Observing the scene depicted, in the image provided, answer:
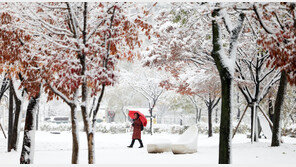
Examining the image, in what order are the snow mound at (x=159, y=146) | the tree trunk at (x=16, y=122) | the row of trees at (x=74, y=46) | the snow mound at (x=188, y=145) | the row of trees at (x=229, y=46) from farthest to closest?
the tree trunk at (x=16, y=122) < the snow mound at (x=159, y=146) < the snow mound at (x=188, y=145) < the row of trees at (x=74, y=46) < the row of trees at (x=229, y=46)

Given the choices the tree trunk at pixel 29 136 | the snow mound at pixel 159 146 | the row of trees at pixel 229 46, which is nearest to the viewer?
the row of trees at pixel 229 46

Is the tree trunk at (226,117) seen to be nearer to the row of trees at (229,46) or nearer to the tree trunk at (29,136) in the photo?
the row of trees at (229,46)

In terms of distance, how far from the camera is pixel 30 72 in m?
6.95

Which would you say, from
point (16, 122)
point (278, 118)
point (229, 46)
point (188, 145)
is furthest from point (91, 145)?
point (278, 118)

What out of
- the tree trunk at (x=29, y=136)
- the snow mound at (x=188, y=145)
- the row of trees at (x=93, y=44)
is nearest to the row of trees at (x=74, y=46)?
the row of trees at (x=93, y=44)

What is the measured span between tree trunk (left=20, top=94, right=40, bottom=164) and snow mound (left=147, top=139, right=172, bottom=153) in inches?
175

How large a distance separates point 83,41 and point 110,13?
2.84 ft

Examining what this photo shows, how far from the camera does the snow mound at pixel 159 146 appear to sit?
1146 cm

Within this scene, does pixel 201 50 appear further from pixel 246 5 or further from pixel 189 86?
pixel 246 5

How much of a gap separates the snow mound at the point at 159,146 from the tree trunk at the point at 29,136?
14.6 ft

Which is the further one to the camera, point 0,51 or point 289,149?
point 289,149

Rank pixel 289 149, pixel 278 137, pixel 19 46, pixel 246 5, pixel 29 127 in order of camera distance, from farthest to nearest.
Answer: pixel 278 137
pixel 289 149
pixel 29 127
pixel 19 46
pixel 246 5

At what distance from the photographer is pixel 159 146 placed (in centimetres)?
1159

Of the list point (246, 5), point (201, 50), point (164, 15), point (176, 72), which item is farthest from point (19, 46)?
point (176, 72)
